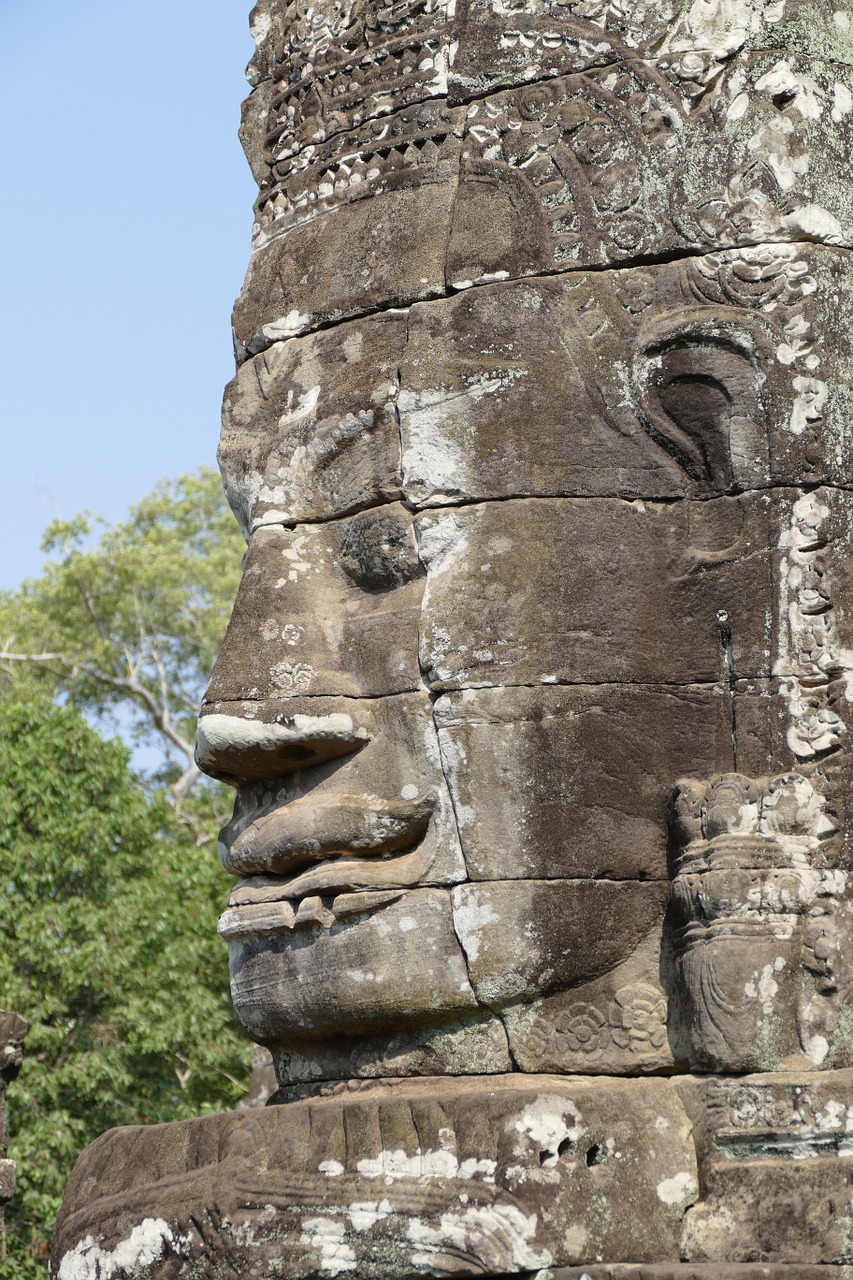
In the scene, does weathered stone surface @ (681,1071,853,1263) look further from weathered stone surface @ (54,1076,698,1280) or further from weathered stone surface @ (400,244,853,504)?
weathered stone surface @ (400,244,853,504)

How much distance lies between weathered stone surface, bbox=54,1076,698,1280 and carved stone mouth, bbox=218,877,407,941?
0.49 meters

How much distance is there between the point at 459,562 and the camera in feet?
16.7

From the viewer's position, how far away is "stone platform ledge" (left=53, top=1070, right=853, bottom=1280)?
443cm

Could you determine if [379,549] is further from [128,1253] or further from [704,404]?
[128,1253]

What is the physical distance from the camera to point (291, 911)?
16.7 ft

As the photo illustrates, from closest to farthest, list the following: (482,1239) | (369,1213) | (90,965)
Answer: (482,1239), (369,1213), (90,965)

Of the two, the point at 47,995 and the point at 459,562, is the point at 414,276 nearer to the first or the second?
the point at 459,562

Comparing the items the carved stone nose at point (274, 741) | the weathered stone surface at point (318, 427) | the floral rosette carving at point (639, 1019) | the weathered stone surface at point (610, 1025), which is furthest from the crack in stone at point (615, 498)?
the floral rosette carving at point (639, 1019)

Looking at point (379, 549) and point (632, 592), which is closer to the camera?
point (632, 592)

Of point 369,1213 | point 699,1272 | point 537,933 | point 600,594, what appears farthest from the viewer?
point 600,594

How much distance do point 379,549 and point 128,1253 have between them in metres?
2.08

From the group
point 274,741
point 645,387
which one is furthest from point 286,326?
point 274,741

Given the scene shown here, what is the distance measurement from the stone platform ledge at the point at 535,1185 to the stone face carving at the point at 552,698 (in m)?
→ 0.01

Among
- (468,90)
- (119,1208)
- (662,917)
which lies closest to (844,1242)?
(662,917)
